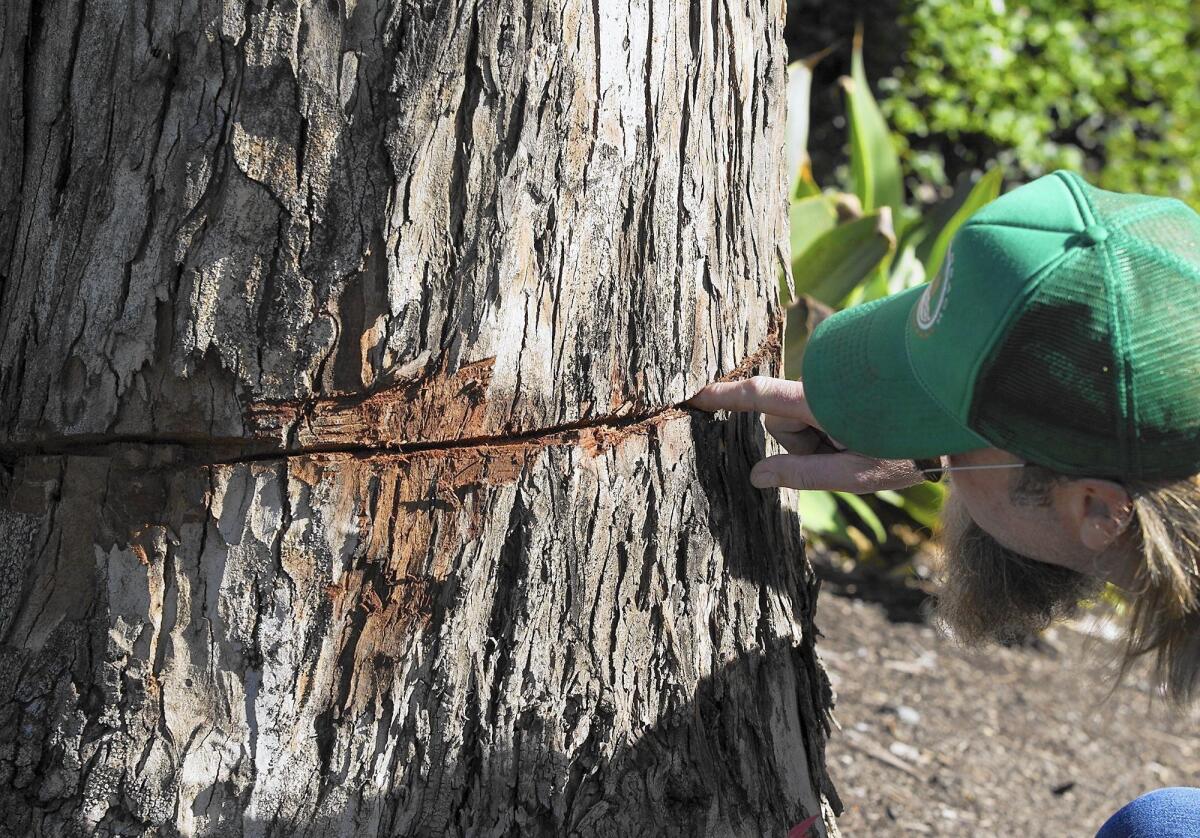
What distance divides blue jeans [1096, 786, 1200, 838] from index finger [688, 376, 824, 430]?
86cm

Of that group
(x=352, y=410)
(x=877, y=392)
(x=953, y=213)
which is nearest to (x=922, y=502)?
(x=953, y=213)

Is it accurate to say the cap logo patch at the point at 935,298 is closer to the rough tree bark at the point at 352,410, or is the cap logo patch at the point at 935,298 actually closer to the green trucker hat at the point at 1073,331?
the green trucker hat at the point at 1073,331

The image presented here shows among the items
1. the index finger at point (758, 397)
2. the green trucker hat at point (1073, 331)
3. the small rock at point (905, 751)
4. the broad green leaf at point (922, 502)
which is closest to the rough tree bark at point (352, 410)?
the index finger at point (758, 397)

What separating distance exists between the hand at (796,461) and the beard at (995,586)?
0.12m

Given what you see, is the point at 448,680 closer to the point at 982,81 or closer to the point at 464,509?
the point at 464,509

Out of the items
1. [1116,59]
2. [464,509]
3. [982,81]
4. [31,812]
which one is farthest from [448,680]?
[1116,59]

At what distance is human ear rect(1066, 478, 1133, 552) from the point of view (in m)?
1.42

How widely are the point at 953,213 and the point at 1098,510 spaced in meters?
3.69

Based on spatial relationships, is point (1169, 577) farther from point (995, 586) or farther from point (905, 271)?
point (905, 271)

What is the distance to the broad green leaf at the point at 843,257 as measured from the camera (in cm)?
378

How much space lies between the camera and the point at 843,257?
3928 millimetres

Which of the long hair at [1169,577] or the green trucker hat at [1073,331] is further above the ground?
the green trucker hat at [1073,331]

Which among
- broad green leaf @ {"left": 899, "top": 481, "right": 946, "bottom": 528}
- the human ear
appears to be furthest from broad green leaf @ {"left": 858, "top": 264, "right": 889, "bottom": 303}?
the human ear

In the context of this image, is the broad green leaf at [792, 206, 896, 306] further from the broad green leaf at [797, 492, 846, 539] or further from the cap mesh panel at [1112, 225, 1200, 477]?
Result: the cap mesh panel at [1112, 225, 1200, 477]
